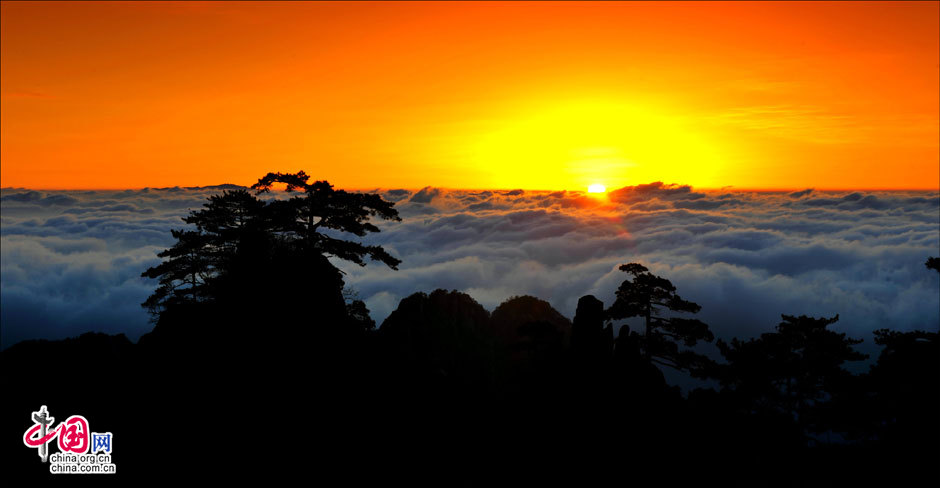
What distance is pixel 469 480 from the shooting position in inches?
934

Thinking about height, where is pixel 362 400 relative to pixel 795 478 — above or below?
above

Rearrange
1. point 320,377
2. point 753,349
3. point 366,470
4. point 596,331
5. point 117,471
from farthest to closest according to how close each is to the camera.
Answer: point 753,349, point 596,331, point 320,377, point 366,470, point 117,471

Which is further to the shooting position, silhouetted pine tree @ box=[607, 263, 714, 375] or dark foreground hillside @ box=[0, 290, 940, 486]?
Result: silhouetted pine tree @ box=[607, 263, 714, 375]

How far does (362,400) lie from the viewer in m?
24.0

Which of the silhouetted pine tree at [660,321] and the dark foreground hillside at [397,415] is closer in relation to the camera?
the dark foreground hillside at [397,415]

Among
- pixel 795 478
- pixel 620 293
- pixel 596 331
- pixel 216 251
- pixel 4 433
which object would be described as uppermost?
pixel 216 251

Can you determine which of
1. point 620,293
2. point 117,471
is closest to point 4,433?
point 117,471

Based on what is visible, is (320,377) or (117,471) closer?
(117,471)

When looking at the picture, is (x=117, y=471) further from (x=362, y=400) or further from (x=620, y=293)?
(x=620, y=293)

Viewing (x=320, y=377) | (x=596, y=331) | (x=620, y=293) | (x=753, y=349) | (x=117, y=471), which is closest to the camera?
(x=117, y=471)

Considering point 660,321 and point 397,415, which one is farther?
point 660,321

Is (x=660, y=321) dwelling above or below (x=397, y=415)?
above

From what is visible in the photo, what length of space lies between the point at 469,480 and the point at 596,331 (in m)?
10.5

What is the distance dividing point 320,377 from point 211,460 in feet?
17.2
